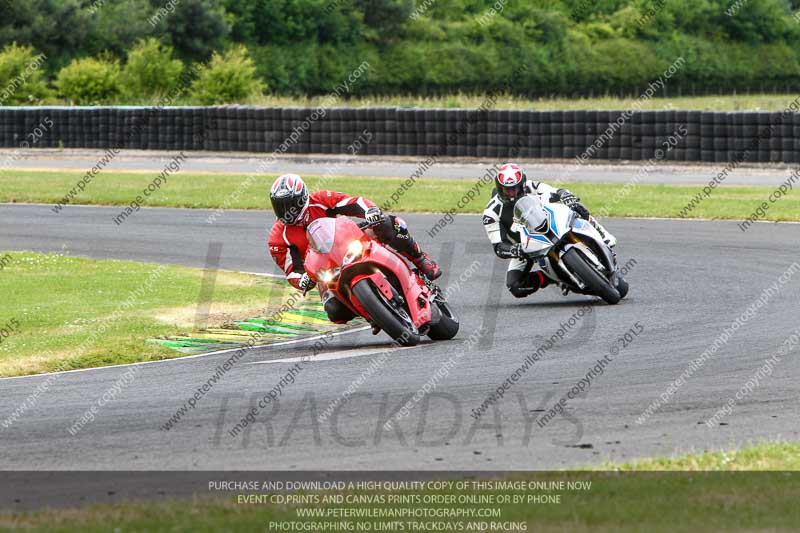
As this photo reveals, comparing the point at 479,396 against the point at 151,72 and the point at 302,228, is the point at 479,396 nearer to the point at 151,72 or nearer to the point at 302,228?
the point at 302,228

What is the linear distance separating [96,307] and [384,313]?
4.97 m

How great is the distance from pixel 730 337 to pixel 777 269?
4473 mm

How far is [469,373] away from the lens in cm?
969

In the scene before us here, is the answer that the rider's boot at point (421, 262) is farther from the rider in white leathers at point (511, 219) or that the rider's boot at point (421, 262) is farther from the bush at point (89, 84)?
the bush at point (89, 84)

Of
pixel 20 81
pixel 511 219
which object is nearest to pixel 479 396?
pixel 511 219

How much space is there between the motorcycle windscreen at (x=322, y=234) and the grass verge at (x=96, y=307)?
73.9 inches

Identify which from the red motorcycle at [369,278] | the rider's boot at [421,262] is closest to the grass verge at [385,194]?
the rider's boot at [421,262]

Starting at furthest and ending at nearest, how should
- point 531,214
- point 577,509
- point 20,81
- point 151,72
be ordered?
point 151,72
point 20,81
point 531,214
point 577,509

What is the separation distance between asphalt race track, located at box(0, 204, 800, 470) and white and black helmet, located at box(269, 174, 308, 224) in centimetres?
126

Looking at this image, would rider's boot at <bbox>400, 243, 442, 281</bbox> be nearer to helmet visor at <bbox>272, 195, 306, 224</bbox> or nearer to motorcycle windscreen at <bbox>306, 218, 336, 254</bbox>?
motorcycle windscreen at <bbox>306, 218, 336, 254</bbox>

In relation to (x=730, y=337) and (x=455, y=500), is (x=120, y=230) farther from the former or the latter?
(x=455, y=500)

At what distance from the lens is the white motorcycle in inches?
504

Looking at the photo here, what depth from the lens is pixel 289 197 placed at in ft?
37.0

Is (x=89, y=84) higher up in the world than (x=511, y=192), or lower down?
lower down
